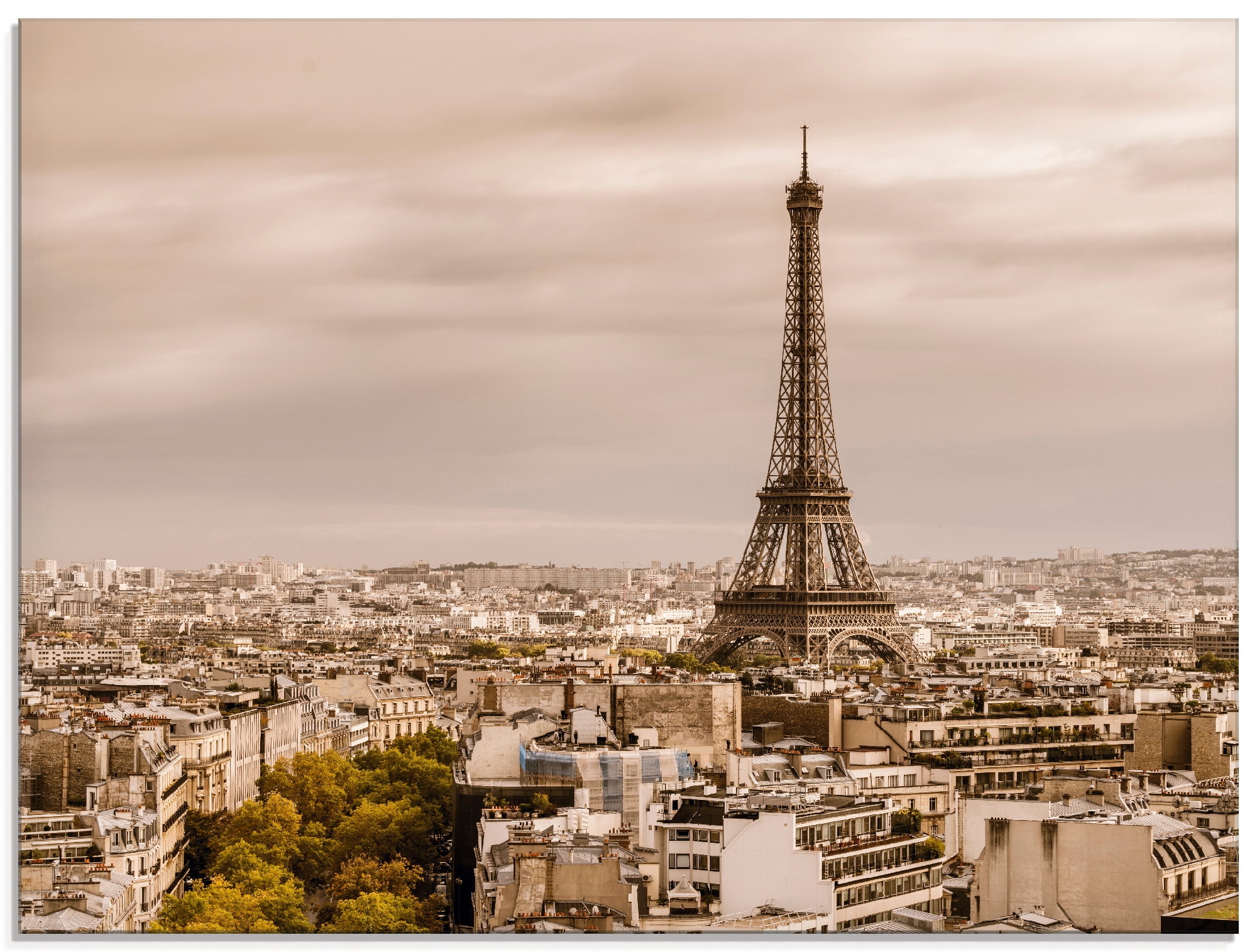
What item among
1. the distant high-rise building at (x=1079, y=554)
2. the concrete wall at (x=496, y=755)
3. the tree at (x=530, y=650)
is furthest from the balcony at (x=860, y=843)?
the tree at (x=530, y=650)

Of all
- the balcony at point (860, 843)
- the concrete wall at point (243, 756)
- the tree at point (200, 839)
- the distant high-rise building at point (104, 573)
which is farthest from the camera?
the concrete wall at point (243, 756)

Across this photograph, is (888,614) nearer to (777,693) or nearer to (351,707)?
(351,707)

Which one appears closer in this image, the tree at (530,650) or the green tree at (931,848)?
the green tree at (931,848)

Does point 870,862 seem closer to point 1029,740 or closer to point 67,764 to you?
point 67,764

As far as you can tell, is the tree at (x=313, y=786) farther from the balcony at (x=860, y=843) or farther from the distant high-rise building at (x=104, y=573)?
the balcony at (x=860, y=843)

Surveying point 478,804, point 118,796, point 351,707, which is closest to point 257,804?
point 118,796
